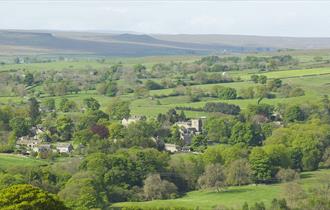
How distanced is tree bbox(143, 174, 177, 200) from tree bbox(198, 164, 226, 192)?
2618 mm

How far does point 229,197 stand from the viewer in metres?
45.8

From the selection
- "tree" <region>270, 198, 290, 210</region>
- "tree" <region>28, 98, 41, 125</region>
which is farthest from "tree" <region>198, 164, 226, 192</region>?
"tree" <region>28, 98, 41, 125</region>

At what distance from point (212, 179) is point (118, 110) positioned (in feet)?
100

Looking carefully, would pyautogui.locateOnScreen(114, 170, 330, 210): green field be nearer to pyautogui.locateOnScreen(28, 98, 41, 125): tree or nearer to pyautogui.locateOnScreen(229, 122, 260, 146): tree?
pyautogui.locateOnScreen(229, 122, 260, 146): tree

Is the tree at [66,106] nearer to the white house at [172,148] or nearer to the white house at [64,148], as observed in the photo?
the white house at [64,148]

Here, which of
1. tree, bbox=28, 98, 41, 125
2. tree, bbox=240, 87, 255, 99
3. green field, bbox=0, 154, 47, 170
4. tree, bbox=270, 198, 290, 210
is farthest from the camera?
tree, bbox=240, 87, 255, 99

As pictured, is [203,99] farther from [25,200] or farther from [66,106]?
[25,200]

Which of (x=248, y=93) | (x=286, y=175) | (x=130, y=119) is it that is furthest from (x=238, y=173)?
(x=248, y=93)

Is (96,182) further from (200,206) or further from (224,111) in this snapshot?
(224,111)

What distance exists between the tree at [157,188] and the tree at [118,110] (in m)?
30.6

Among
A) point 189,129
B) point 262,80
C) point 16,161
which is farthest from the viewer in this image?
point 262,80

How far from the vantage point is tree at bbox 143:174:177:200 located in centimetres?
4622

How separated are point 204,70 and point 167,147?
215 ft

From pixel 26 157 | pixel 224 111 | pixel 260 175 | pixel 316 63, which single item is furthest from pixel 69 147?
pixel 316 63
